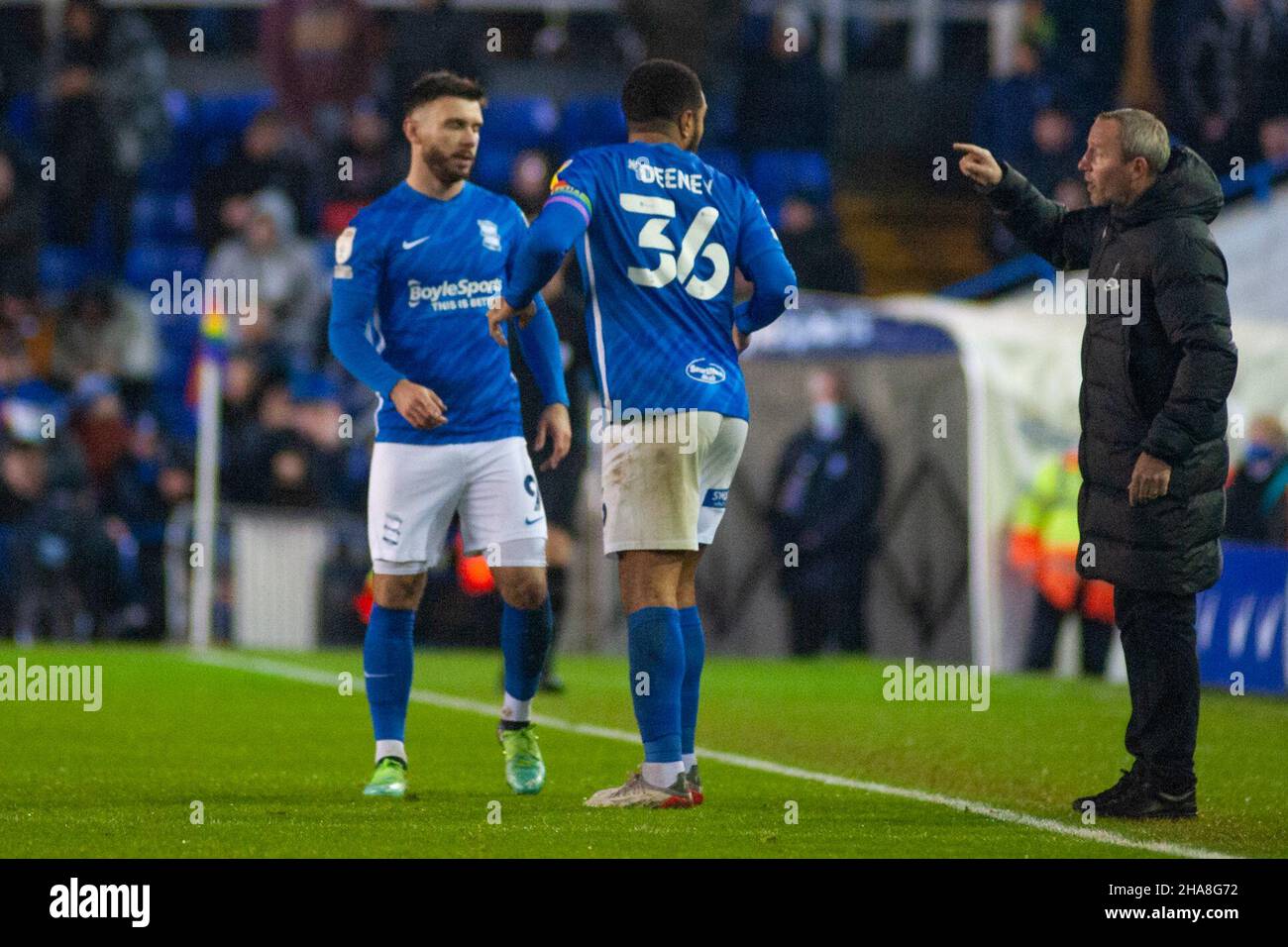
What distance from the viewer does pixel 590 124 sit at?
71.9 ft

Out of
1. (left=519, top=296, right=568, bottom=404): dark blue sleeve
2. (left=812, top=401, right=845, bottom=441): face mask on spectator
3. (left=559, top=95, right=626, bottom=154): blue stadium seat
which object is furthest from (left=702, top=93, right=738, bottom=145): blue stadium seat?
(left=519, top=296, right=568, bottom=404): dark blue sleeve

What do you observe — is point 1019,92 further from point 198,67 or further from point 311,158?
point 198,67

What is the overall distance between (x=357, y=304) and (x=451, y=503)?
0.78 m

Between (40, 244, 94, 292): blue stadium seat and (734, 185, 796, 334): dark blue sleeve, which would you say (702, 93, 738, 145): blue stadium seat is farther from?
(734, 185, 796, 334): dark blue sleeve

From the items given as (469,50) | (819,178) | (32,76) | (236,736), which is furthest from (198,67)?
(236,736)

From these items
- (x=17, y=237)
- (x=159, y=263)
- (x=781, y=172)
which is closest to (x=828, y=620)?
(x=781, y=172)

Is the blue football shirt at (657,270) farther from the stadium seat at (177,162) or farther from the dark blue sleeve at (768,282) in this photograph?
the stadium seat at (177,162)

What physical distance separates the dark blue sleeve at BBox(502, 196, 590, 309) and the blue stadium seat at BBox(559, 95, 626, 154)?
47.1 feet

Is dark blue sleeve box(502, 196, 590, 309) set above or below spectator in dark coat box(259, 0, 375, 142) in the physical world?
below

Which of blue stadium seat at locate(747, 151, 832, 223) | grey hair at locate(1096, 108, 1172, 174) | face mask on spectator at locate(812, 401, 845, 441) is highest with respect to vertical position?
blue stadium seat at locate(747, 151, 832, 223)

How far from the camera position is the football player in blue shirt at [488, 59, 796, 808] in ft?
24.3

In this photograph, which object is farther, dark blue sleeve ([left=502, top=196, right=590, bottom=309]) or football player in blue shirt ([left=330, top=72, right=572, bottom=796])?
football player in blue shirt ([left=330, top=72, right=572, bottom=796])

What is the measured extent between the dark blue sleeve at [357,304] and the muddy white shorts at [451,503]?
1.02ft

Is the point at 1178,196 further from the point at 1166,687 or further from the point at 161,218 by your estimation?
the point at 161,218
